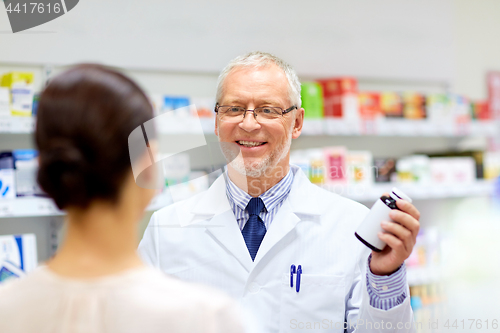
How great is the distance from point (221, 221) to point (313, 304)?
0.34 metres

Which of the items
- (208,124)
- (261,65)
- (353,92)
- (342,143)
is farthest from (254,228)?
(342,143)

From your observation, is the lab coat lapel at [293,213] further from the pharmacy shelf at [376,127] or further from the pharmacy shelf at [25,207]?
the pharmacy shelf at [25,207]

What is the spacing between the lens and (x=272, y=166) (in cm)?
130

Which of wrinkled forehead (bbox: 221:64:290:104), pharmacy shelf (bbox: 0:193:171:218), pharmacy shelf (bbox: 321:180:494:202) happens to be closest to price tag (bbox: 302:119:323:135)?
pharmacy shelf (bbox: 321:180:494:202)

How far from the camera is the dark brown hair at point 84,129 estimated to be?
514 mm

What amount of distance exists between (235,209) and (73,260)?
2.33ft

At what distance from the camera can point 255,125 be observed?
4.13ft

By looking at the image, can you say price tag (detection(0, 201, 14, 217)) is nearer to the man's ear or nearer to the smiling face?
the smiling face

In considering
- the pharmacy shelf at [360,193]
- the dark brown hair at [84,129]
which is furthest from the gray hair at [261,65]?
the dark brown hair at [84,129]

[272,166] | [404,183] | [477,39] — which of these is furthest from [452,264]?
[272,166]

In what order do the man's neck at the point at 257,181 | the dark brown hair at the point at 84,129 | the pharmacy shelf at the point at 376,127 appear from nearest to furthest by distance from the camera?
the dark brown hair at the point at 84,129 → the man's neck at the point at 257,181 → the pharmacy shelf at the point at 376,127

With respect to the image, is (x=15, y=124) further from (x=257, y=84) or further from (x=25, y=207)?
(x=257, y=84)

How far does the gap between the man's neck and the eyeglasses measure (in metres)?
0.15

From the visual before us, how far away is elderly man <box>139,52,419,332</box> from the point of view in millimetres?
1164
